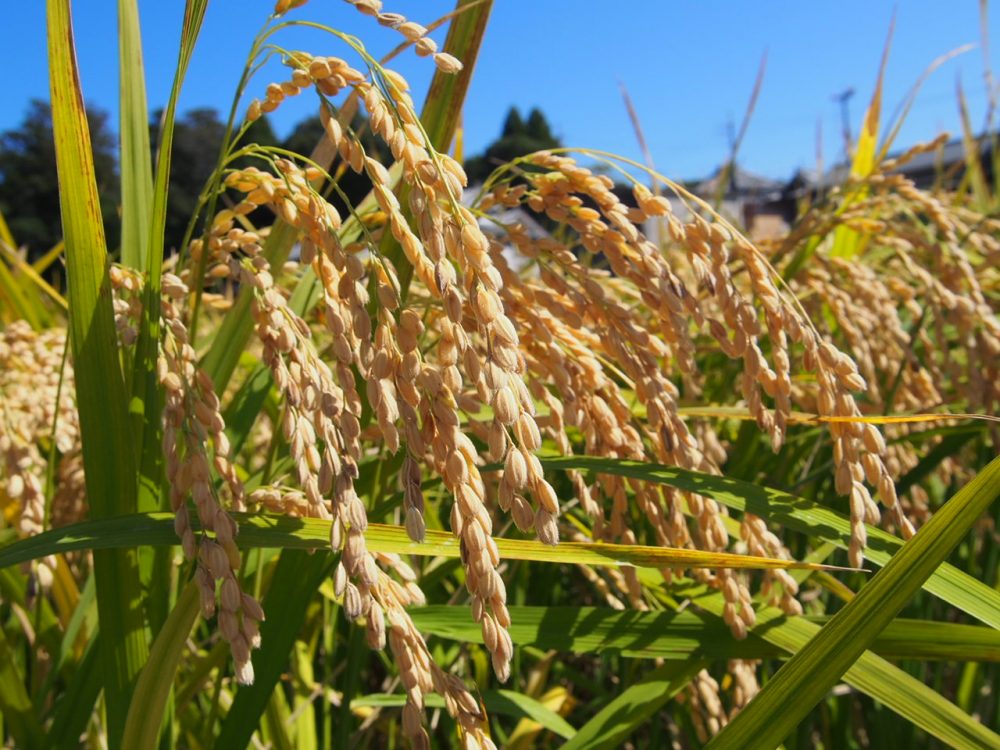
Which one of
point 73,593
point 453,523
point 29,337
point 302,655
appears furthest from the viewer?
point 29,337

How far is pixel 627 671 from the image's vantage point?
1.69 m

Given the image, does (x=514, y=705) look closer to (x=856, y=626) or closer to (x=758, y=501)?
(x=758, y=501)

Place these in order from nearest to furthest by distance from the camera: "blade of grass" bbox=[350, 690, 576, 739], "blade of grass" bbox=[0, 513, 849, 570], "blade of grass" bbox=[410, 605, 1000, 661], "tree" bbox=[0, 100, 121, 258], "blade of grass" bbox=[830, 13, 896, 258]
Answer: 1. "blade of grass" bbox=[0, 513, 849, 570]
2. "blade of grass" bbox=[410, 605, 1000, 661]
3. "blade of grass" bbox=[350, 690, 576, 739]
4. "blade of grass" bbox=[830, 13, 896, 258]
5. "tree" bbox=[0, 100, 121, 258]

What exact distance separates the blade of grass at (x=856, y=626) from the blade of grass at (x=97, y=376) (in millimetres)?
663

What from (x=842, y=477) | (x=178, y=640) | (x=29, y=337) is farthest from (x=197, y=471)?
(x=29, y=337)

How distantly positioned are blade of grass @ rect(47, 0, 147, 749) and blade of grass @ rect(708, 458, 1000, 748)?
66 centimetres

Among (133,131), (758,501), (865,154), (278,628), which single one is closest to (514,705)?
(278,628)

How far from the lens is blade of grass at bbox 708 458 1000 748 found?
75cm

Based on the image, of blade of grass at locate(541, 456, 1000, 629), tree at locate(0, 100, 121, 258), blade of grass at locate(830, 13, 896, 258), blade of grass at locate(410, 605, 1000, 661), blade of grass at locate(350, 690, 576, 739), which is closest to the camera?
blade of grass at locate(541, 456, 1000, 629)

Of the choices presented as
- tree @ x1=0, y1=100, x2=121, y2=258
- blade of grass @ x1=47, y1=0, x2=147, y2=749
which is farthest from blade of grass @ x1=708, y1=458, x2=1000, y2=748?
tree @ x1=0, y1=100, x2=121, y2=258

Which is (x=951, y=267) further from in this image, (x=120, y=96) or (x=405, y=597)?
(x=120, y=96)

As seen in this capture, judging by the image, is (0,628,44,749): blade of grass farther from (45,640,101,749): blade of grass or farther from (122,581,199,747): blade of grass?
(122,581,199,747): blade of grass

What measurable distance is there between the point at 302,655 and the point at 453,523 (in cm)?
108

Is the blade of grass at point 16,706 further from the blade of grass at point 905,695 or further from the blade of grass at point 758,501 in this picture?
the blade of grass at point 905,695
